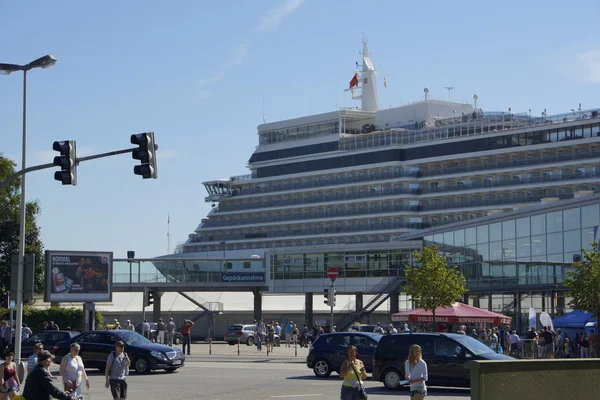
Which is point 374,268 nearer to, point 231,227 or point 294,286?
point 294,286

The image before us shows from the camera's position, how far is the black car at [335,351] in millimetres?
29203

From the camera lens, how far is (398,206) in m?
97.8

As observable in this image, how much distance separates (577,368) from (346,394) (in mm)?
4676

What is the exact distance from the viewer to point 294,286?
73.6 metres

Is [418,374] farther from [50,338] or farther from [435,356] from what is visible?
[50,338]

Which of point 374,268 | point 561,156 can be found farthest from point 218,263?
point 561,156

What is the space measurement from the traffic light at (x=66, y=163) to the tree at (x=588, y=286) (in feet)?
70.5

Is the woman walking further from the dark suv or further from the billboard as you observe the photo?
the billboard

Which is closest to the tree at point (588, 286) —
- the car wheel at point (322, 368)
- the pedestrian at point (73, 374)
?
the car wheel at point (322, 368)

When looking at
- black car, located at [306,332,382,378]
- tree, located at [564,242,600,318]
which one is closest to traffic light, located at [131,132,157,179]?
black car, located at [306,332,382,378]

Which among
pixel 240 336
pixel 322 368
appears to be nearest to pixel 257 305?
pixel 240 336

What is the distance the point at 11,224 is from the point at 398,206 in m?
Answer: 50.8

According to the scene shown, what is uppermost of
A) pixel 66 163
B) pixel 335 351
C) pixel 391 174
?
pixel 391 174

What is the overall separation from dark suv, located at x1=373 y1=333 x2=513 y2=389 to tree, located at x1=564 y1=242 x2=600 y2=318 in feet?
40.6
